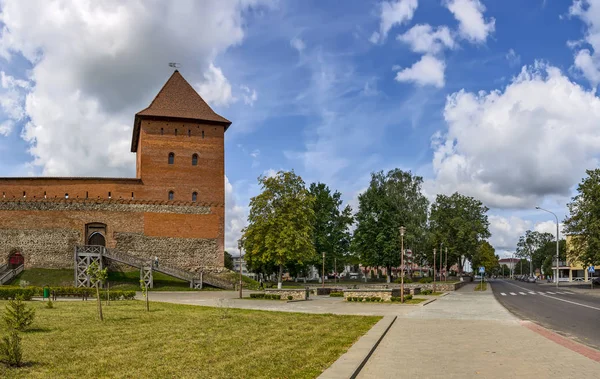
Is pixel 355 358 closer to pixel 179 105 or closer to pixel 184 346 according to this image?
pixel 184 346

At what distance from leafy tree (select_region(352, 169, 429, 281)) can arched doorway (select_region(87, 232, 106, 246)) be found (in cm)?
3207

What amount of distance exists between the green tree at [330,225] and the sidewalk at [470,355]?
174ft

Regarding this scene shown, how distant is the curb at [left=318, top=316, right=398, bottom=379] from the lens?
323 inches

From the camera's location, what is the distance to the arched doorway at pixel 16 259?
169 ft

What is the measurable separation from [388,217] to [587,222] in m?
23.3

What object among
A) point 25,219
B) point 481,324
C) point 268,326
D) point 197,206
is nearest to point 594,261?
point 197,206

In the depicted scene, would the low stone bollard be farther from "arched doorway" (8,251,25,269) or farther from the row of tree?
"arched doorway" (8,251,25,269)

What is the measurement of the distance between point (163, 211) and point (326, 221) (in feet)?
79.1

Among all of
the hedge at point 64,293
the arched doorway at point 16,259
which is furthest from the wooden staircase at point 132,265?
the hedge at point 64,293

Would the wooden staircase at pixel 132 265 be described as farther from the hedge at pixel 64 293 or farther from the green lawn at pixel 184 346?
the green lawn at pixel 184 346

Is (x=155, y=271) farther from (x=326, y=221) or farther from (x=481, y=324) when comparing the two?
(x=481, y=324)

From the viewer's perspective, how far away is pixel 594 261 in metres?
59.7

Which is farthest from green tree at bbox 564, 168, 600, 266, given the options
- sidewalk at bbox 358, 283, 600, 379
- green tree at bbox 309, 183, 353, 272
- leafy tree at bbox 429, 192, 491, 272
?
sidewalk at bbox 358, 283, 600, 379

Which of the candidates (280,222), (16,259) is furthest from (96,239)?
(280,222)
